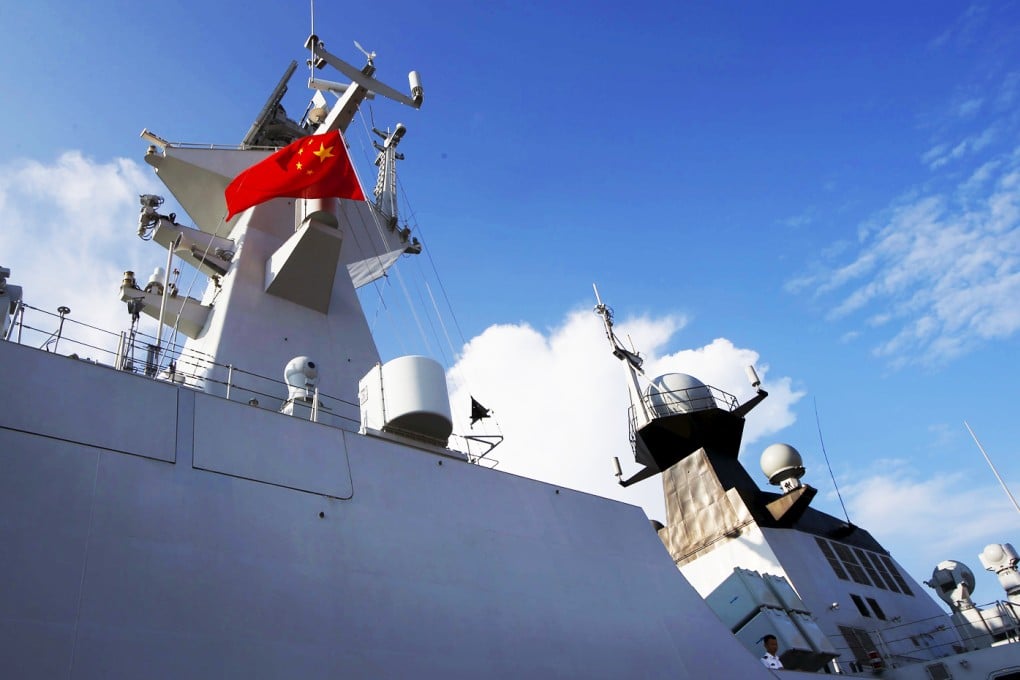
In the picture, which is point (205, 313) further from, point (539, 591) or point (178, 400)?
point (539, 591)

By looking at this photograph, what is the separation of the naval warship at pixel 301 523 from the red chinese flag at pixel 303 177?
0.14 metres

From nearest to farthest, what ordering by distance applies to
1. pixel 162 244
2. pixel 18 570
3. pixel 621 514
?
pixel 18 570, pixel 621 514, pixel 162 244

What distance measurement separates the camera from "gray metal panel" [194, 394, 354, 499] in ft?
Result: 19.4

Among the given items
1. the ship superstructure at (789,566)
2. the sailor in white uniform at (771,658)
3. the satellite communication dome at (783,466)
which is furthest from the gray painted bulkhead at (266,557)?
the satellite communication dome at (783,466)

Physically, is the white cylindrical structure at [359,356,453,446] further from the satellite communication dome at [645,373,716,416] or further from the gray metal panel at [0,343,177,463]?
the satellite communication dome at [645,373,716,416]

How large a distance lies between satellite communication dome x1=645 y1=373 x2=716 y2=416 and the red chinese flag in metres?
9.62

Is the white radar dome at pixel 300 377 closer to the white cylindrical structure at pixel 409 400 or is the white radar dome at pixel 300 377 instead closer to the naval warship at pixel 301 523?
the naval warship at pixel 301 523

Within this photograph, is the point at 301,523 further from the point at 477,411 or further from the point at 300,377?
the point at 477,411

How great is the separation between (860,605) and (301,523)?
41.4ft

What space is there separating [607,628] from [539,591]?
91 centimetres

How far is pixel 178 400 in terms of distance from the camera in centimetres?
605

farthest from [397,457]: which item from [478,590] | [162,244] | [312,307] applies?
[162,244]

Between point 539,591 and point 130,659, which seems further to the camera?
point 539,591

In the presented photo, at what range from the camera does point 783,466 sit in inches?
620
